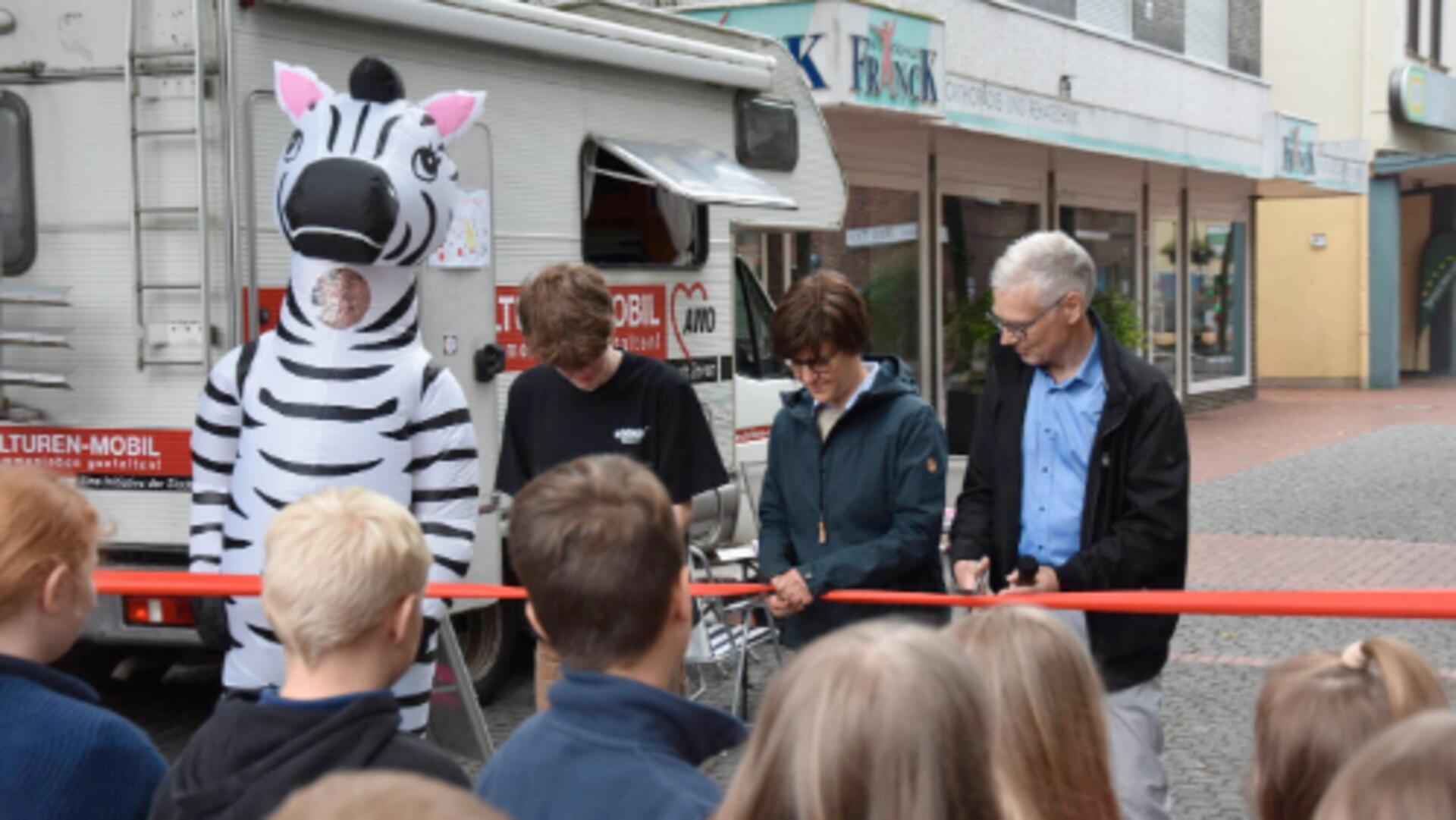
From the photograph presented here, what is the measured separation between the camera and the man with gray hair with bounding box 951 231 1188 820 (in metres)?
3.86

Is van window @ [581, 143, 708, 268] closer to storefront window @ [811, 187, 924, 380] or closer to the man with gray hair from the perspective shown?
the man with gray hair

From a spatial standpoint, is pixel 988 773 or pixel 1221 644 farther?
pixel 1221 644

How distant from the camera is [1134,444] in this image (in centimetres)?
389

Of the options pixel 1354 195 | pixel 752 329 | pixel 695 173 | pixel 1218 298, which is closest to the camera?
pixel 695 173

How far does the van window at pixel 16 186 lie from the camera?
19.9 ft

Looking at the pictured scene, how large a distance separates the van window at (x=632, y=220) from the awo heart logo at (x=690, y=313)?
12cm

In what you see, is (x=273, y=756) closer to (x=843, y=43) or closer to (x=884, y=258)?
(x=843, y=43)

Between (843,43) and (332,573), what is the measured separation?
36.6ft

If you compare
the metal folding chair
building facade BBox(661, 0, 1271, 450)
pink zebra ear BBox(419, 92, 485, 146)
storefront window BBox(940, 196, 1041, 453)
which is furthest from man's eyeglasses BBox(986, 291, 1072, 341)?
storefront window BBox(940, 196, 1041, 453)

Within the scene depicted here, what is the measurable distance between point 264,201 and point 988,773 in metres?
4.52

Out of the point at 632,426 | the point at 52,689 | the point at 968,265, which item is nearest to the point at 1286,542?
the point at 968,265

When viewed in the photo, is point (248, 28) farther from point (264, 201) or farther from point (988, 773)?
point (988, 773)

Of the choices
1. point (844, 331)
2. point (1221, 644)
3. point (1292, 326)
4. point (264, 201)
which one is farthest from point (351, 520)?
point (1292, 326)

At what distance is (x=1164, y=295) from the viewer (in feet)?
79.6
